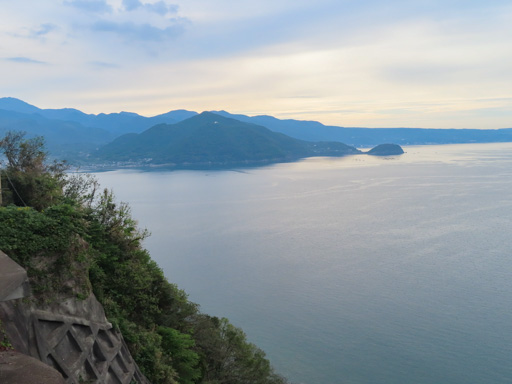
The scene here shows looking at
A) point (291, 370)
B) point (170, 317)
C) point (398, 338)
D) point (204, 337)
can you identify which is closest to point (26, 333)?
point (170, 317)

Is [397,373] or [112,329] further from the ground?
[112,329]

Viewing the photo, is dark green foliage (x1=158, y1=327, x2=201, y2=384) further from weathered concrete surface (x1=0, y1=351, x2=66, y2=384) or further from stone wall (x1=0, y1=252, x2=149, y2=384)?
weathered concrete surface (x1=0, y1=351, x2=66, y2=384)

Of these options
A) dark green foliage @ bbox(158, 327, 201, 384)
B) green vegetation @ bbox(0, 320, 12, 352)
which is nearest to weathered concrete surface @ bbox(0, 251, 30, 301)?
green vegetation @ bbox(0, 320, 12, 352)

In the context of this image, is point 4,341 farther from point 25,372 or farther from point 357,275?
point 357,275

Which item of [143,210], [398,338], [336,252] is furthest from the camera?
[143,210]

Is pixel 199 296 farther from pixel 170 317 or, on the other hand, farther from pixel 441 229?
pixel 441 229

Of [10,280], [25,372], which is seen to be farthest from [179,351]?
[25,372]

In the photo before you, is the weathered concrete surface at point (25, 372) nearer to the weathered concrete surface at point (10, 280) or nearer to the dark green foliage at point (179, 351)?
the weathered concrete surface at point (10, 280)
